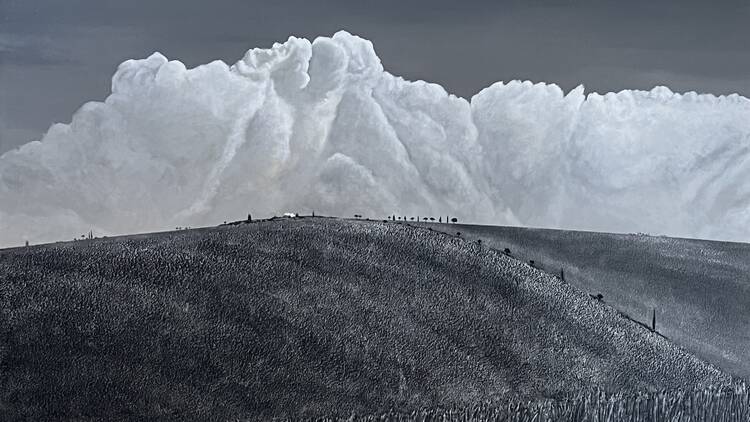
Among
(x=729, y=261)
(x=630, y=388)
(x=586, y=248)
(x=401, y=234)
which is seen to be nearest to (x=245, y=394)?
(x=401, y=234)

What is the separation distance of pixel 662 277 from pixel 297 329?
1779 mm

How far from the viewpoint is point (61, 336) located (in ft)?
11.6

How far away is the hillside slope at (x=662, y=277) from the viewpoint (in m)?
4.40

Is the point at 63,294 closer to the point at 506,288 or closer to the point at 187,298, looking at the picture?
the point at 187,298

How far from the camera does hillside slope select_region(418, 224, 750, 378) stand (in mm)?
4398

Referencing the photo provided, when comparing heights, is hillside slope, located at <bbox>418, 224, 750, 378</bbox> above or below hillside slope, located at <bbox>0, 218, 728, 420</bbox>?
above

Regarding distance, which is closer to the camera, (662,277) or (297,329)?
(297,329)

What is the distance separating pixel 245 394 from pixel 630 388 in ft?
4.59

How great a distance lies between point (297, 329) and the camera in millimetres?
3758

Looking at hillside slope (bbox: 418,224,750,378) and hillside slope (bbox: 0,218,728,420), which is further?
hillside slope (bbox: 418,224,750,378)

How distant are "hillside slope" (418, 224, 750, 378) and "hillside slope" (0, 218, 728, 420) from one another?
0.15m

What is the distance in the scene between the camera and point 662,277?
185 inches

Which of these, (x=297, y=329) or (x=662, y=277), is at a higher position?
(x=662, y=277)

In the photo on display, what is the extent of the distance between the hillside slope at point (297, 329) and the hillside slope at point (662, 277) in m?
0.15
